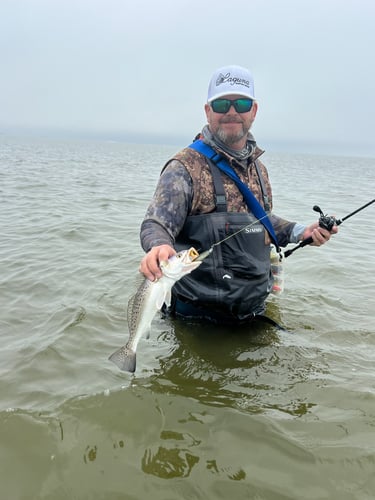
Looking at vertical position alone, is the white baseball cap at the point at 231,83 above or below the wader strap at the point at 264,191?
above

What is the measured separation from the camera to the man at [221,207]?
4.39 meters

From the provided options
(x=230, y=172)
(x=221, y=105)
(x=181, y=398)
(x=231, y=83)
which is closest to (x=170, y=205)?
(x=230, y=172)

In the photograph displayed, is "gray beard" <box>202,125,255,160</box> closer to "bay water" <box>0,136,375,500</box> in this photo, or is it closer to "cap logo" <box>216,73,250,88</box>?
"cap logo" <box>216,73,250,88</box>

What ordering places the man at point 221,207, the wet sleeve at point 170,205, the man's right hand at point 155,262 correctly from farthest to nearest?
the man at point 221,207
the wet sleeve at point 170,205
the man's right hand at point 155,262

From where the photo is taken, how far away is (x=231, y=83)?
4.60m

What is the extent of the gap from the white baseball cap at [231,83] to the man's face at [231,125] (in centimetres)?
7

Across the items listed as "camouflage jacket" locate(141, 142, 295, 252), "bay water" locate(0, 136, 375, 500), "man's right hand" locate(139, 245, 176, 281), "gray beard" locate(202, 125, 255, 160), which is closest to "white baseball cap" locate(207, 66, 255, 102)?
"gray beard" locate(202, 125, 255, 160)

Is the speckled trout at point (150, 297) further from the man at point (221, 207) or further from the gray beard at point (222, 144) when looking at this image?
the gray beard at point (222, 144)

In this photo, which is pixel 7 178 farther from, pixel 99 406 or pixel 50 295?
pixel 99 406

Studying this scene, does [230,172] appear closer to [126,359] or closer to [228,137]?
[228,137]

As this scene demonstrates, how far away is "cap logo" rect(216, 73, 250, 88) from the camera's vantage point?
461 cm

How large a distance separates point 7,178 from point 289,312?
20344 millimetres

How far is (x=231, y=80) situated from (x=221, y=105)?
0.30m

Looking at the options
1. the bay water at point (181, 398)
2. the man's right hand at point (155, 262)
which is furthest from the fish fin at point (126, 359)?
the man's right hand at point (155, 262)
